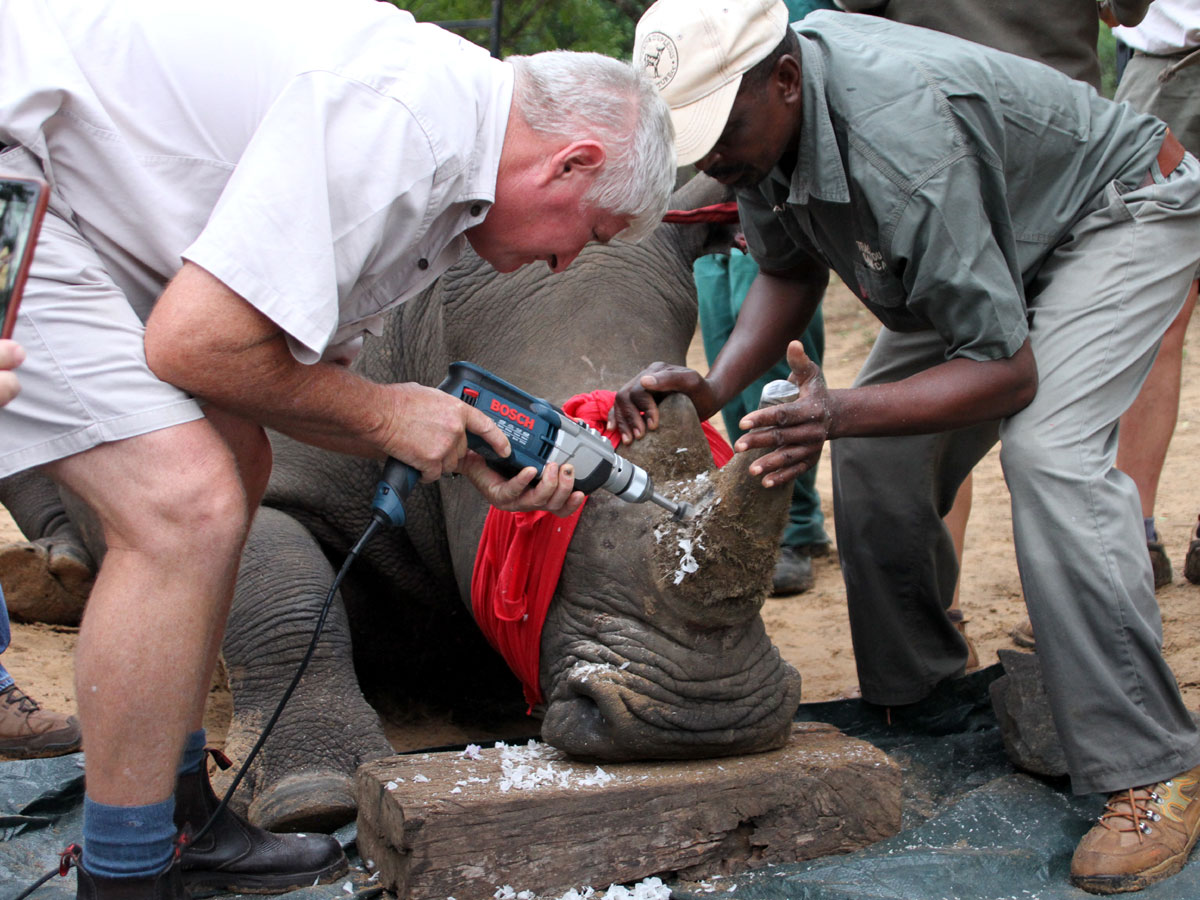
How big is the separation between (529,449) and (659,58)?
934 mm

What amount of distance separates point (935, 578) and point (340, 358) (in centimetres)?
191

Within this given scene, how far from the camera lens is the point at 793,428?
9.18ft

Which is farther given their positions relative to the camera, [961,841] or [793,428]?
[961,841]

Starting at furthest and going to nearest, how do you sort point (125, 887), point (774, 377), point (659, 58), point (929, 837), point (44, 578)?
point (774, 377) < point (44, 578) < point (929, 837) < point (659, 58) < point (125, 887)

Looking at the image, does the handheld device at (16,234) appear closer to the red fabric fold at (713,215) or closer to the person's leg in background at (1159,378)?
the red fabric fold at (713,215)

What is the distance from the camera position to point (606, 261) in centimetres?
392

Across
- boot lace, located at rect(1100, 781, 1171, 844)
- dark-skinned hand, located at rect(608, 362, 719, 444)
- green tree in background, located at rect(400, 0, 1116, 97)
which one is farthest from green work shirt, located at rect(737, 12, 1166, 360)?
green tree in background, located at rect(400, 0, 1116, 97)

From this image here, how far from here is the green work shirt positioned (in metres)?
2.97

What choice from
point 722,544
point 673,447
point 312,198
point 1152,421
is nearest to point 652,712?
point 722,544

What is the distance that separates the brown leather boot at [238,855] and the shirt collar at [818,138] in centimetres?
185

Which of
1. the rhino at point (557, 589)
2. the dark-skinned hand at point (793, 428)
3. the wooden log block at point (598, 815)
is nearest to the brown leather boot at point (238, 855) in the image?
the wooden log block at point (598, 815)

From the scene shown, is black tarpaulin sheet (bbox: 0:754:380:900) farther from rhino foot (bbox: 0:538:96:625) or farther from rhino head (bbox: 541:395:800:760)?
rhino foot (bbox: 0:538:96:625)

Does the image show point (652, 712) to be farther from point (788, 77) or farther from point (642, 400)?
point (788, 77)

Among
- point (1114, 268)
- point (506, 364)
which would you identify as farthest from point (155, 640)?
point (1114, 268)
